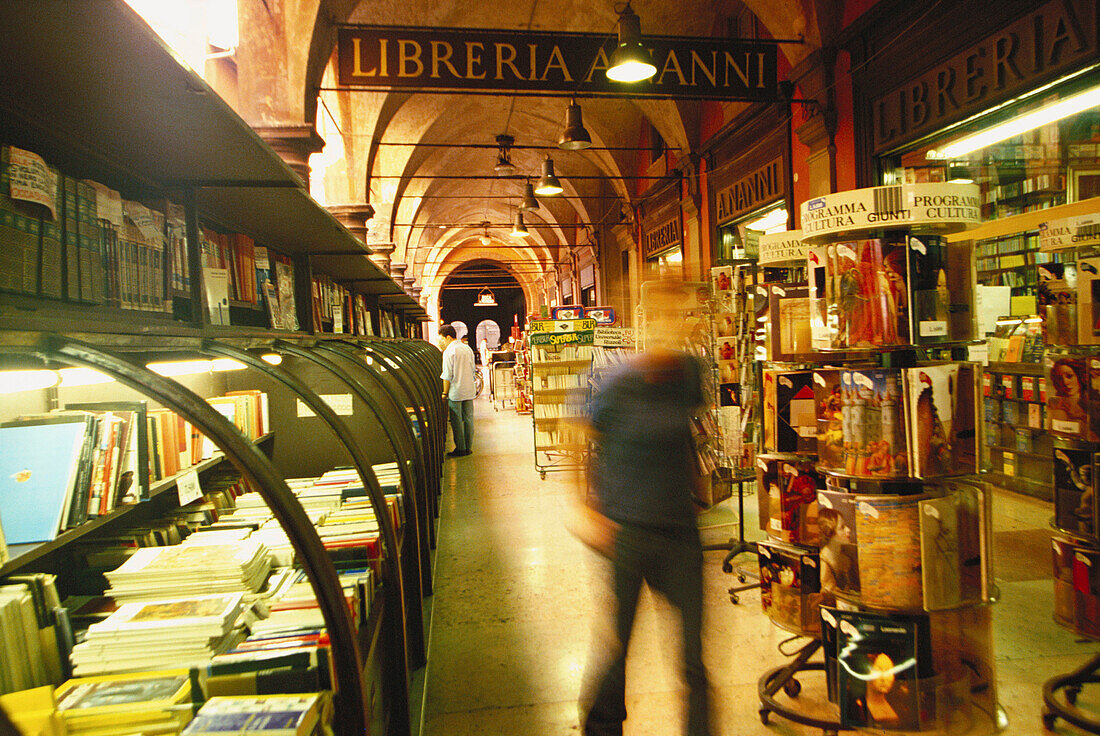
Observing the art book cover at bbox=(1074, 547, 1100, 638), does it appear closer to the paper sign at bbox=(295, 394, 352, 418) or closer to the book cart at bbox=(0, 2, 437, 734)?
the book cart at bbox=(0, 2, 437, 734)

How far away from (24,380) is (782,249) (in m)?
3.45

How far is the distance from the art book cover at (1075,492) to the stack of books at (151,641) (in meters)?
3.58

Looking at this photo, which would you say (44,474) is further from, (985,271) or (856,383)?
(985,271)

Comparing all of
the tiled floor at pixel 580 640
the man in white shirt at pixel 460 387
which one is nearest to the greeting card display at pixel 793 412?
the tiled floor at pixel 580 640

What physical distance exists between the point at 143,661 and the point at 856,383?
2.44 meters

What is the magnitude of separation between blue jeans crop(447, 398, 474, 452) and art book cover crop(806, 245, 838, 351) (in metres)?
6.46

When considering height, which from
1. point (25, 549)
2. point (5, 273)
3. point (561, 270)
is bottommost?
point (25, 549)

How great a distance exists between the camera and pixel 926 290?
7.27 ft

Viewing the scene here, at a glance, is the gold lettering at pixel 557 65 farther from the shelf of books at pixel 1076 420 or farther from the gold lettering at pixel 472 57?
the shelf of books at pixel 1076 420

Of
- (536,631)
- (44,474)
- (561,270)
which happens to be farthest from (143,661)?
(561,270)

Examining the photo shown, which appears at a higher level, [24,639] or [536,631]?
[24,639]

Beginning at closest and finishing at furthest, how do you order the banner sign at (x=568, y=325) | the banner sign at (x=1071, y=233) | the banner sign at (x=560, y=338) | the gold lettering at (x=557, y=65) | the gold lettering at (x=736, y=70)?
the banner sign at (x=1071, y=233)
the gold lettering at (x=557, y=65)
the gold lettering at (x=736, y=70)
the banner sign at (x=560, y=338)
the banner sign at (x=568, y=325)

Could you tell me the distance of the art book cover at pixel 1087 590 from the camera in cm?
283

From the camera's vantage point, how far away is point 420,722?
256cm
